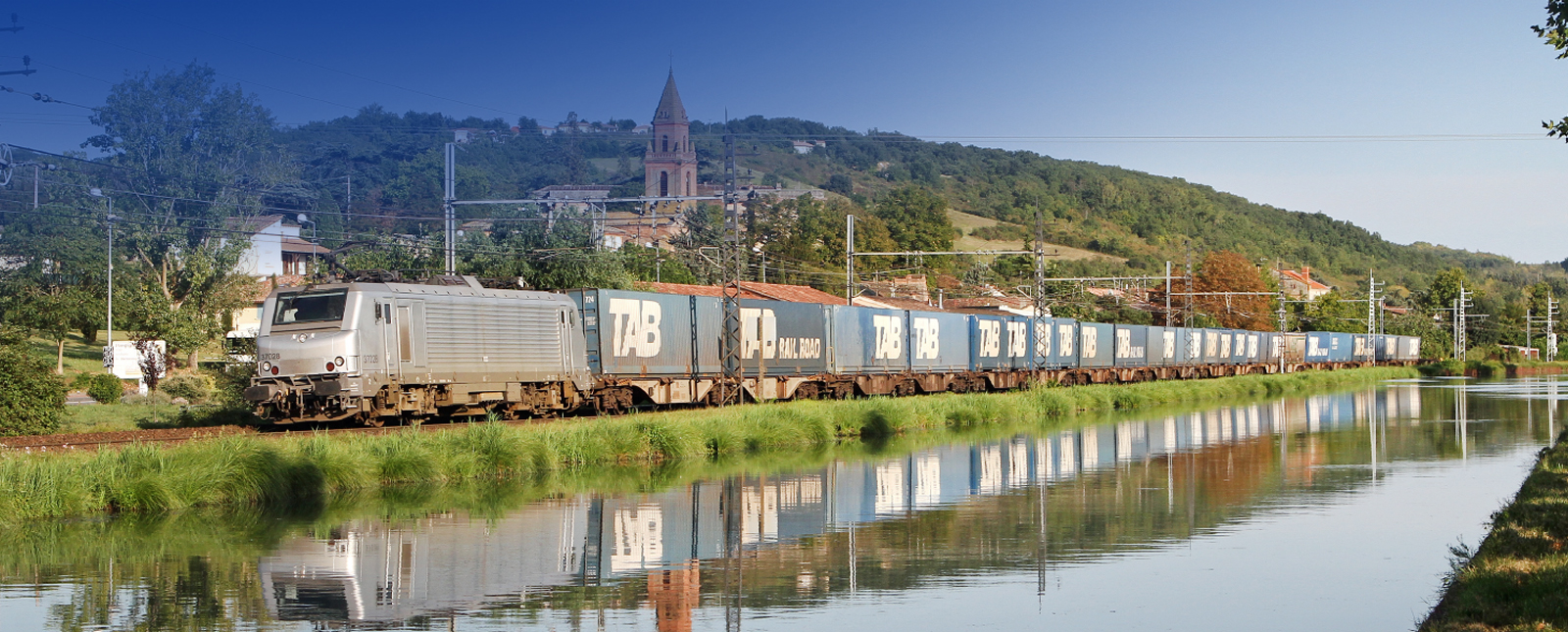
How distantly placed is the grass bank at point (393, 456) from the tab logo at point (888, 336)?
788 cm

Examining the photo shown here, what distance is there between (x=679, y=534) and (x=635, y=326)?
17.4 metres

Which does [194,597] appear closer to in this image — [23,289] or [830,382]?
[830,382]

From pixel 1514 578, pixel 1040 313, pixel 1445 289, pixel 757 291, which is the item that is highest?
pixel 1445 289

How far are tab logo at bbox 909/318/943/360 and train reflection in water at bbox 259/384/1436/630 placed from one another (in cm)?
1742

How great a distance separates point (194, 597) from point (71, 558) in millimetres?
3018

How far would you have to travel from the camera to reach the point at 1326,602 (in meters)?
11.8

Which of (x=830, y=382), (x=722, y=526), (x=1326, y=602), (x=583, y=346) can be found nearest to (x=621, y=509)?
(x=722, y=526)

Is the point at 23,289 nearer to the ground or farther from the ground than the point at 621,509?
farther from the ground

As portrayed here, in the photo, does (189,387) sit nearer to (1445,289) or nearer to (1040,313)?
(1040,313)

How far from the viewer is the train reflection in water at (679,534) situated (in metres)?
11.7

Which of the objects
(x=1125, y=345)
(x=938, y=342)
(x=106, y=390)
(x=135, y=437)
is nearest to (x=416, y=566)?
(x=135, y=437)

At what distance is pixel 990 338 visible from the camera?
52344 millimetres

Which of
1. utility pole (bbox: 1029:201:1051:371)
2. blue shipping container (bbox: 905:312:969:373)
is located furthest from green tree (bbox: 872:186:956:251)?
blue shipping container (bbox: 905:312:969:373)

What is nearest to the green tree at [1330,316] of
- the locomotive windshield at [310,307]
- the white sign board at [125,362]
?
the white sign board at [125,362]
